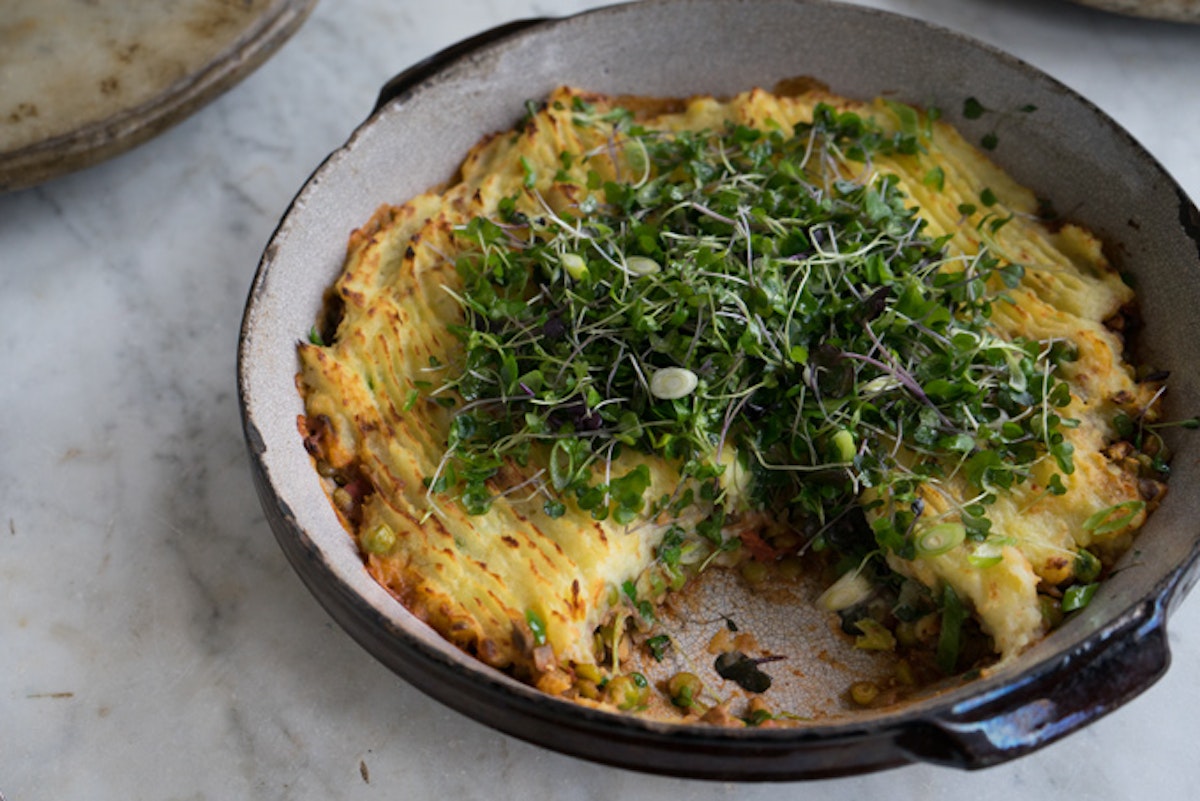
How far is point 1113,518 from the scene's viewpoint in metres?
2.71

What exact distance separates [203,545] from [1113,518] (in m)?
2.30

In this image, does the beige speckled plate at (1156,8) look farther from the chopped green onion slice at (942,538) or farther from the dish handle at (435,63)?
the chopped green onion slice at (942,538)

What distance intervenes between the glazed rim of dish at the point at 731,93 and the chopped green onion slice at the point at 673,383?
31.6 inches

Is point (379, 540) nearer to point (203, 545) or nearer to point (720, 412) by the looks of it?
point (203, 545)

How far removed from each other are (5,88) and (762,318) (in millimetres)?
2460

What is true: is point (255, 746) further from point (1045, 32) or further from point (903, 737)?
point (1045, 32)

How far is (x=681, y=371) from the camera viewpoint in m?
2.81

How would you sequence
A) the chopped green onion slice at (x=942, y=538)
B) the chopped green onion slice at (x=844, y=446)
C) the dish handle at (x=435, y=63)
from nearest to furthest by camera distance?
1. the chopped green onion slice at (x=942, y=538)
2. the chopped green onion slice at (x=844, y=446)
3. the dish handle at (x=435, y=63)

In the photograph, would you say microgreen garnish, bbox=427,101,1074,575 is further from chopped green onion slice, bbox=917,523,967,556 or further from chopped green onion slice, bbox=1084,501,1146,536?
chopped green onion slice, bbox=1084,501,1146,536

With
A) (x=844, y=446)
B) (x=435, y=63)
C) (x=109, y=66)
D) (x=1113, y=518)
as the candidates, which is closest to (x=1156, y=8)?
(x=1113, y=518)

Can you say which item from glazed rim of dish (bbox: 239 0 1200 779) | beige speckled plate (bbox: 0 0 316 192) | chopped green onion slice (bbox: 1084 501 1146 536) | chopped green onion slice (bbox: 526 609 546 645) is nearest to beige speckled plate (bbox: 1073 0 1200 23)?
glazed rim of dish (bbox: 239 0 1200 779)

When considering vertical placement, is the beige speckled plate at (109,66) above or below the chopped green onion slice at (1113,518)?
below

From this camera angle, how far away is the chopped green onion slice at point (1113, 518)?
106 inches

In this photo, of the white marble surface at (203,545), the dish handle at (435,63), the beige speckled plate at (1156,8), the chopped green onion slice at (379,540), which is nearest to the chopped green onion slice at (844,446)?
the white marble surface at (203,545)
